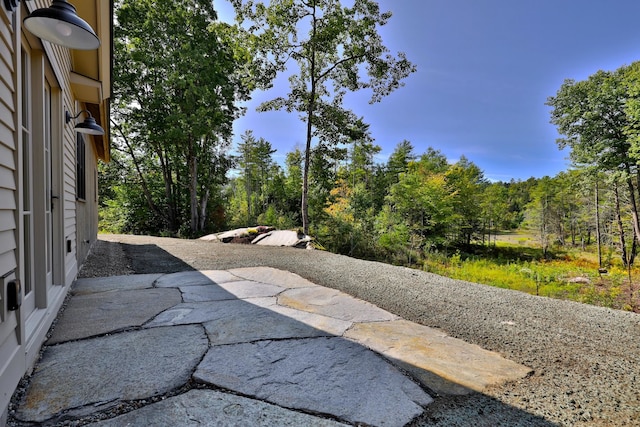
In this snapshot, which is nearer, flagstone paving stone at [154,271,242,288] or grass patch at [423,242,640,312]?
→ flagstone paving stone at [154,271,242,288]

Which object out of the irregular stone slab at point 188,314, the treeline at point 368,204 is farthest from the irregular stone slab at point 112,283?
the treeline at point 368,204

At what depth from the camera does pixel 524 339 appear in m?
2.14

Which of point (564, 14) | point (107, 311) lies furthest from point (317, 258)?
point (564, 14)

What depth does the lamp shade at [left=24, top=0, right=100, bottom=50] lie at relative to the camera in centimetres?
148

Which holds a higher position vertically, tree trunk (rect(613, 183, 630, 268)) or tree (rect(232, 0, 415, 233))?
tree (rect(232, 0, 415, 233))

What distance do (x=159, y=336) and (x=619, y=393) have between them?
2.67m

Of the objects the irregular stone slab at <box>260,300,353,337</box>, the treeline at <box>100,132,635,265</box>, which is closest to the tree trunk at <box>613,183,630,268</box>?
the treeline at <box>100,132,635,265</box>

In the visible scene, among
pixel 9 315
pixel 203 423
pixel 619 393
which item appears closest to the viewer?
pixel 203 423

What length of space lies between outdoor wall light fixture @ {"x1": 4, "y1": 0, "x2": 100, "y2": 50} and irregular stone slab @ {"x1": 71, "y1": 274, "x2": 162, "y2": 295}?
100 inches

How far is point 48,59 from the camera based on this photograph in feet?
7.32

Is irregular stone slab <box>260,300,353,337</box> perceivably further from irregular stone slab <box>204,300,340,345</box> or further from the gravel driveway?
the gravel driveway

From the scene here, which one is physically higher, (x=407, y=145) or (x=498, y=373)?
(x=407, y=145)

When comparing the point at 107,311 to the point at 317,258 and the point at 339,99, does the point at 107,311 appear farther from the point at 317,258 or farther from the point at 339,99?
the point at 339,99

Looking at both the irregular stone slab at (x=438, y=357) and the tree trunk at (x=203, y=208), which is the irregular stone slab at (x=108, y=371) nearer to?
the irregular stone slab at (x=438, y=357)
